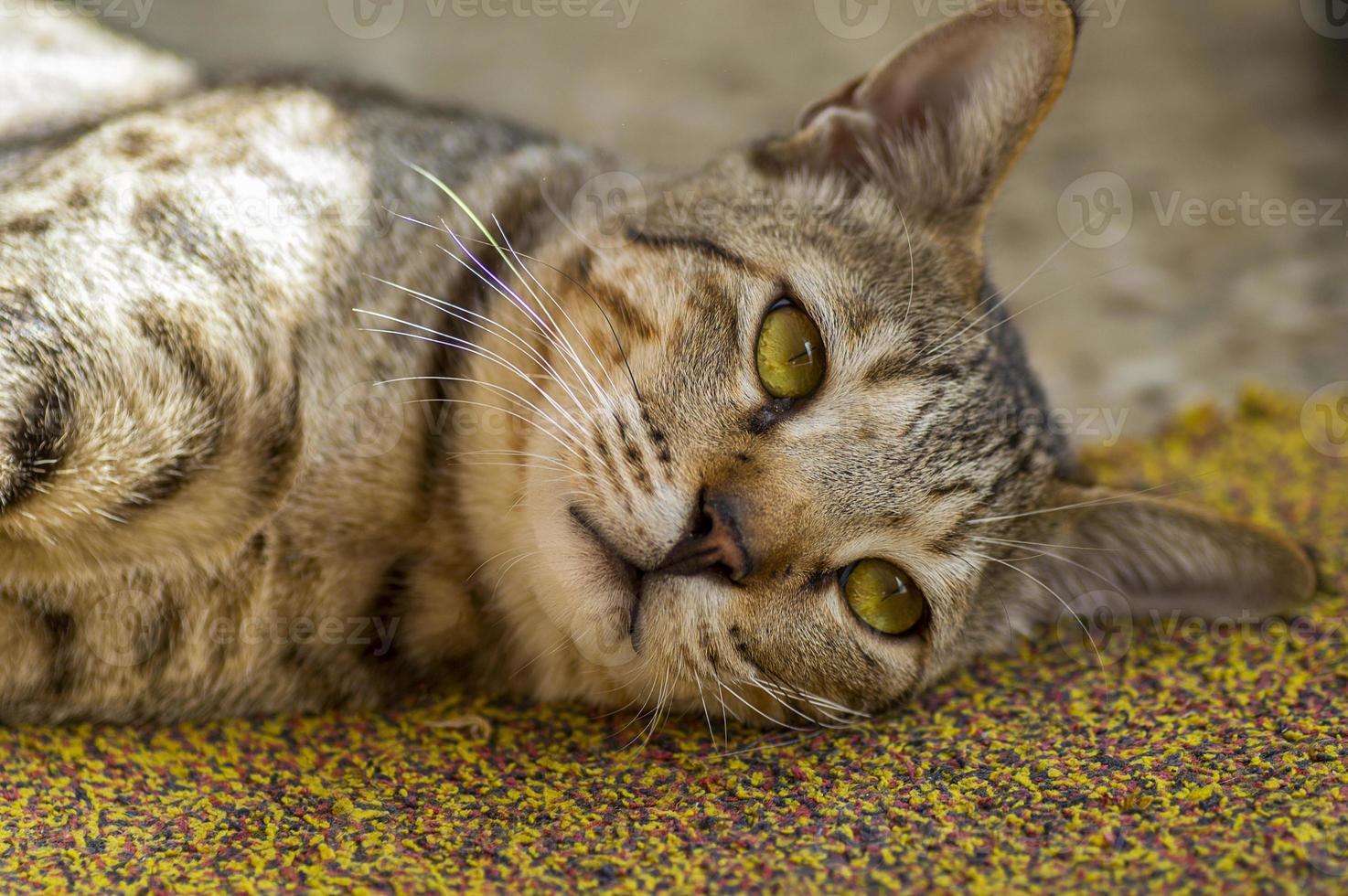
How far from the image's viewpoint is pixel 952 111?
6.50ft

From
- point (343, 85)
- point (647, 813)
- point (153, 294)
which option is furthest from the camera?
point (343, 85)

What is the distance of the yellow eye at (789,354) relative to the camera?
5.63ft

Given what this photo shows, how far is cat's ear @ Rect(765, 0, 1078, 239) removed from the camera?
1.84 metres

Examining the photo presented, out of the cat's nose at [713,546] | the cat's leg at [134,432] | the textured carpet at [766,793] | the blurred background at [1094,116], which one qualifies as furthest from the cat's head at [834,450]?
the blurred background at [1094,116]

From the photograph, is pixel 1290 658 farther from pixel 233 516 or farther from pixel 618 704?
pixel 233 516

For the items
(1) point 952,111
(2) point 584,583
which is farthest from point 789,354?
(1) point 952,111

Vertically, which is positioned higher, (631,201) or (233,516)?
(631,201)

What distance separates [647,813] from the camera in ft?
4.91

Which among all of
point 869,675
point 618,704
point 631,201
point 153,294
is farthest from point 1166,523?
point 153,294

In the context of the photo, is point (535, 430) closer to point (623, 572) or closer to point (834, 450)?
point (623, 572)

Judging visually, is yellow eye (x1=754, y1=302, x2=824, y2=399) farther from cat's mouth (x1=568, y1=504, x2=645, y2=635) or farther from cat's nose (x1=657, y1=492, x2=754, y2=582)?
cat's mouth (x1=568, y1=504, x2=645, y2=635)

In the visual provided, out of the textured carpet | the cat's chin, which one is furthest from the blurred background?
the cat's chin

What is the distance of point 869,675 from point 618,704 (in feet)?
1.43

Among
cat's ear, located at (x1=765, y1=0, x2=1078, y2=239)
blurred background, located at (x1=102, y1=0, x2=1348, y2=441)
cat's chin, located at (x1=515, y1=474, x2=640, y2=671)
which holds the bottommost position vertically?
cat's chin, located at (x1=515, y1=474, x2=640, y2=671)
